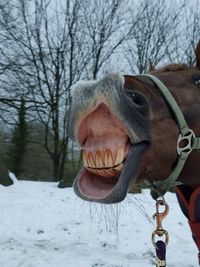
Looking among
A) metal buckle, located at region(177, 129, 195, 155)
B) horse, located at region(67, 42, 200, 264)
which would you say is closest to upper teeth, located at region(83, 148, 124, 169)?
horse, located at region(67, 42, 200, 264)

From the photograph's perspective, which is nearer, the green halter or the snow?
the green halter

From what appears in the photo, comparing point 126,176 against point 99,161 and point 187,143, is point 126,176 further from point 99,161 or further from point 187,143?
point 187,143

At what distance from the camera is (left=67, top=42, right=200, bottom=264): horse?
1431 mm

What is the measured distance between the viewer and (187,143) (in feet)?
5.63

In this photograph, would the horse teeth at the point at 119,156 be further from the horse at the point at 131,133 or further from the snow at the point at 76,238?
the snow at the point at 76,238

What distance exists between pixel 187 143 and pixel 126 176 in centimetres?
39

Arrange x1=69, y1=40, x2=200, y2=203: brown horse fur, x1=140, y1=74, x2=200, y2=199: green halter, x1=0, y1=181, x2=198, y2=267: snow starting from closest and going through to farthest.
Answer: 1. x1=69, y1=40, x2=200, y2=203: brown horse fur
2. x1=140, y1=74, x2=200, y2=199: green halter
3. x1=0, y1=181, x2=198, y2=267: snow

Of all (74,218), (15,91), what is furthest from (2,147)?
(74,218)

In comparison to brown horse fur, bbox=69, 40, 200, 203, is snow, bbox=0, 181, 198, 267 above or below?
below

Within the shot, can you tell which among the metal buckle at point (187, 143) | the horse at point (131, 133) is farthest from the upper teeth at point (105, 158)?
the metal buckle at point (187, 143)

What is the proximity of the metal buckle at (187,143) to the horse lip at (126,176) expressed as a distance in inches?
9.1

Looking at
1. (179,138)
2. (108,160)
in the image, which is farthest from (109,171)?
(179,138)

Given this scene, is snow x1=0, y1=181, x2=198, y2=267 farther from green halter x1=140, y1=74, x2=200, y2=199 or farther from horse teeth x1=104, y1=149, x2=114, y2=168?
horse teeth x1=104, y1=149, x2=114, y2=168

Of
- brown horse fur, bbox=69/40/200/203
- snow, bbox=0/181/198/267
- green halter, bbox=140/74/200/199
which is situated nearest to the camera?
brown horse fur, bbox=69/40/200/203
